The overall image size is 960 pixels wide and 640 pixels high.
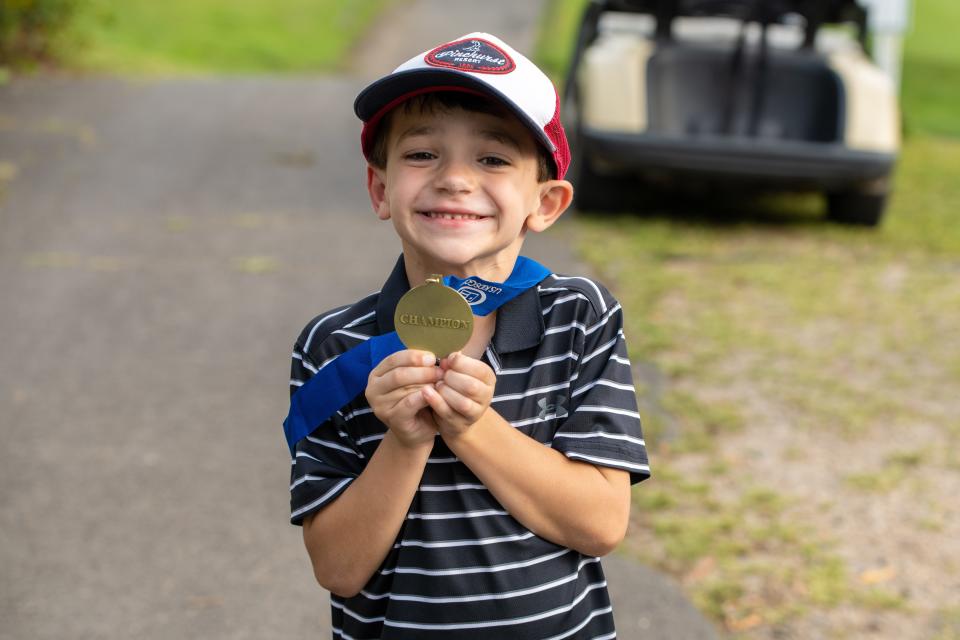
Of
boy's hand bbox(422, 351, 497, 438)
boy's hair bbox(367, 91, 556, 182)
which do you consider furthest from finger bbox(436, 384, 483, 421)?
boy's hair bbox(367, 91, 556, 182)

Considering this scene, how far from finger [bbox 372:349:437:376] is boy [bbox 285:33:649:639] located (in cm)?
9

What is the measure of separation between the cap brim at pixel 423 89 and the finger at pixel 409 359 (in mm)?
322

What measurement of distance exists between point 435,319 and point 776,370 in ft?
12.2

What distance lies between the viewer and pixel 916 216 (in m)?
→ 7.95

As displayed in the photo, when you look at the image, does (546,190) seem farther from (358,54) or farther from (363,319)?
(358,54)

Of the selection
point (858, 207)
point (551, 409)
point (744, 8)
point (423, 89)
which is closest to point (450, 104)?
point (423, 89)

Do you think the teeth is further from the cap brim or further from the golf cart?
the golf cart

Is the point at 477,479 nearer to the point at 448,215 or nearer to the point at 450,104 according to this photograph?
the point at 448,215

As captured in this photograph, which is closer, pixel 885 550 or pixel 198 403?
pixel 885 550

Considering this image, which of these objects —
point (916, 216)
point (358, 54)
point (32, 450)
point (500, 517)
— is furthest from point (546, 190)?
point (358, 54)

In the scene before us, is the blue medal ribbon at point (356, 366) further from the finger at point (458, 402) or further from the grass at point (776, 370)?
the grass at point (776, 370)

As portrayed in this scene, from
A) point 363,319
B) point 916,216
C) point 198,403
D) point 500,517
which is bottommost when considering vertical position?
point 916,216

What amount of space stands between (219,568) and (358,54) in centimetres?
1500

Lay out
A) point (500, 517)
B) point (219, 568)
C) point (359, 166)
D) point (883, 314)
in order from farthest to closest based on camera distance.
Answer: point (359, 166), point (883, 314), point (219, 568), point (500, 517)
